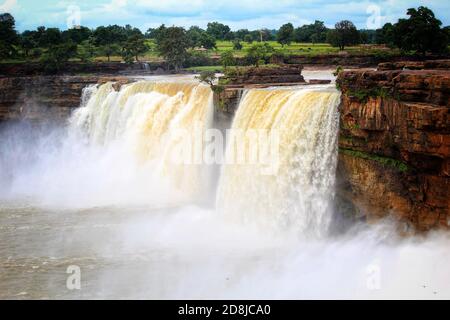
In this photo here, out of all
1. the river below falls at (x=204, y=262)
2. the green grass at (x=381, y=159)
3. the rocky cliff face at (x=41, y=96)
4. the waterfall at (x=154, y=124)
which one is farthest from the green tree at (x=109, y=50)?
the green grass at (x=381, y=159)

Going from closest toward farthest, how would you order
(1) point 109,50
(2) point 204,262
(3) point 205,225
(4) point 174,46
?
(2) point 204,262, (3) point 205,225, (4) point 174,46, (1) point 109,50

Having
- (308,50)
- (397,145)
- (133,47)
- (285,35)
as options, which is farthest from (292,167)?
(285,35)

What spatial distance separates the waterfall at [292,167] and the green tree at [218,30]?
59.7 m

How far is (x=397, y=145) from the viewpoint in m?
Answer: 15.4

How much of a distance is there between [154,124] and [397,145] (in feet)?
47.9

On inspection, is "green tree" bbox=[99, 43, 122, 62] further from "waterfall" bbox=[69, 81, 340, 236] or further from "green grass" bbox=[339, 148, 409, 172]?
"green grass" bbox=[339, 148, 409, 172]

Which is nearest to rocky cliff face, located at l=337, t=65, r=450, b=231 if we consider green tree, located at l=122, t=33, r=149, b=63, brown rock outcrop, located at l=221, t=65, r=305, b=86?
brown rock outcrop, located at l=221, t=65, r=305, b=86

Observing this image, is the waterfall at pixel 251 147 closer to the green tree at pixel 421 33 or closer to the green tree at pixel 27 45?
the green tree at pixel 421 33

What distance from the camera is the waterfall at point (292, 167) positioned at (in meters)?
17.7

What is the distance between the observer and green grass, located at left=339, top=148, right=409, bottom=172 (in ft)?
51.0

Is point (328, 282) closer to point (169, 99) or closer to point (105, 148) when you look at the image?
point (169, 99)

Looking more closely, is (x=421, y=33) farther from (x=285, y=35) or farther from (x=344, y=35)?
(x=285, y=35)
